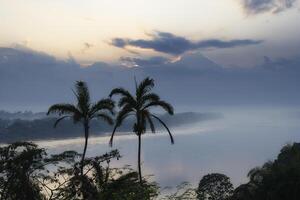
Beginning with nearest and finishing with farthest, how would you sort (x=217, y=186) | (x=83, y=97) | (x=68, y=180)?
(x=68, y=180) < (x=83, y=97) < (x=217, y=186)

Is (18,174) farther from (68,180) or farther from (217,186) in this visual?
(217,186)

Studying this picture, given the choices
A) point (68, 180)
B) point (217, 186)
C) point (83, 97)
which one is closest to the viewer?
point (68, 180)

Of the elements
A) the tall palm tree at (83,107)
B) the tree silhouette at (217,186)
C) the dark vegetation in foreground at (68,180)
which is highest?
the tall palm tree at (83,107)

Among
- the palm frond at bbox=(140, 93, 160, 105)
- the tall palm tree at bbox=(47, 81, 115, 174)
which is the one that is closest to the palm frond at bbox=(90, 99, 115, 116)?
the tall palm tree at bbox=(47, 81, 115, 174)

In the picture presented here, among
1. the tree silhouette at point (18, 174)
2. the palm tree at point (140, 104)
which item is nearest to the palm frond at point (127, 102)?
the palm tree at point (140, 104)

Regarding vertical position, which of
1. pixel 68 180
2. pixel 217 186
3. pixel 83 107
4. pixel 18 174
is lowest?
pixel 217 186

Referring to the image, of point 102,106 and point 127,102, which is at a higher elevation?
point 127,102

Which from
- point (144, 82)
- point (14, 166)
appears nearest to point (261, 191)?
point (144, 82)

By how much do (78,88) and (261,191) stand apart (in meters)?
27.3

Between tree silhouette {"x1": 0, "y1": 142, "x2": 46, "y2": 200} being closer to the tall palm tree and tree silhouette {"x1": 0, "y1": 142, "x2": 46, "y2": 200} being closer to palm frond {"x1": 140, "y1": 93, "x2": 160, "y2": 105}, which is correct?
the tall palm tree

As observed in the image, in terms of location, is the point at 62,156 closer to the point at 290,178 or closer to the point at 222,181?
the point at 290,178

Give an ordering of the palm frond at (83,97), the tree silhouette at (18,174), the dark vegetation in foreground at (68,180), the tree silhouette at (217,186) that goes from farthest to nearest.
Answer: the tree silhouette at (217,186)
the palm frond at (83,97)
the tree silhouette at (18,174)
the dark vegetation in foreground at (68,180)

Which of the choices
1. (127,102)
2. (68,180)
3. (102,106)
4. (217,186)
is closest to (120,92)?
(127,102)

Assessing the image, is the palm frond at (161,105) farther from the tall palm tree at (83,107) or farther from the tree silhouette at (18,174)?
the tree silhouette at (18,174)
